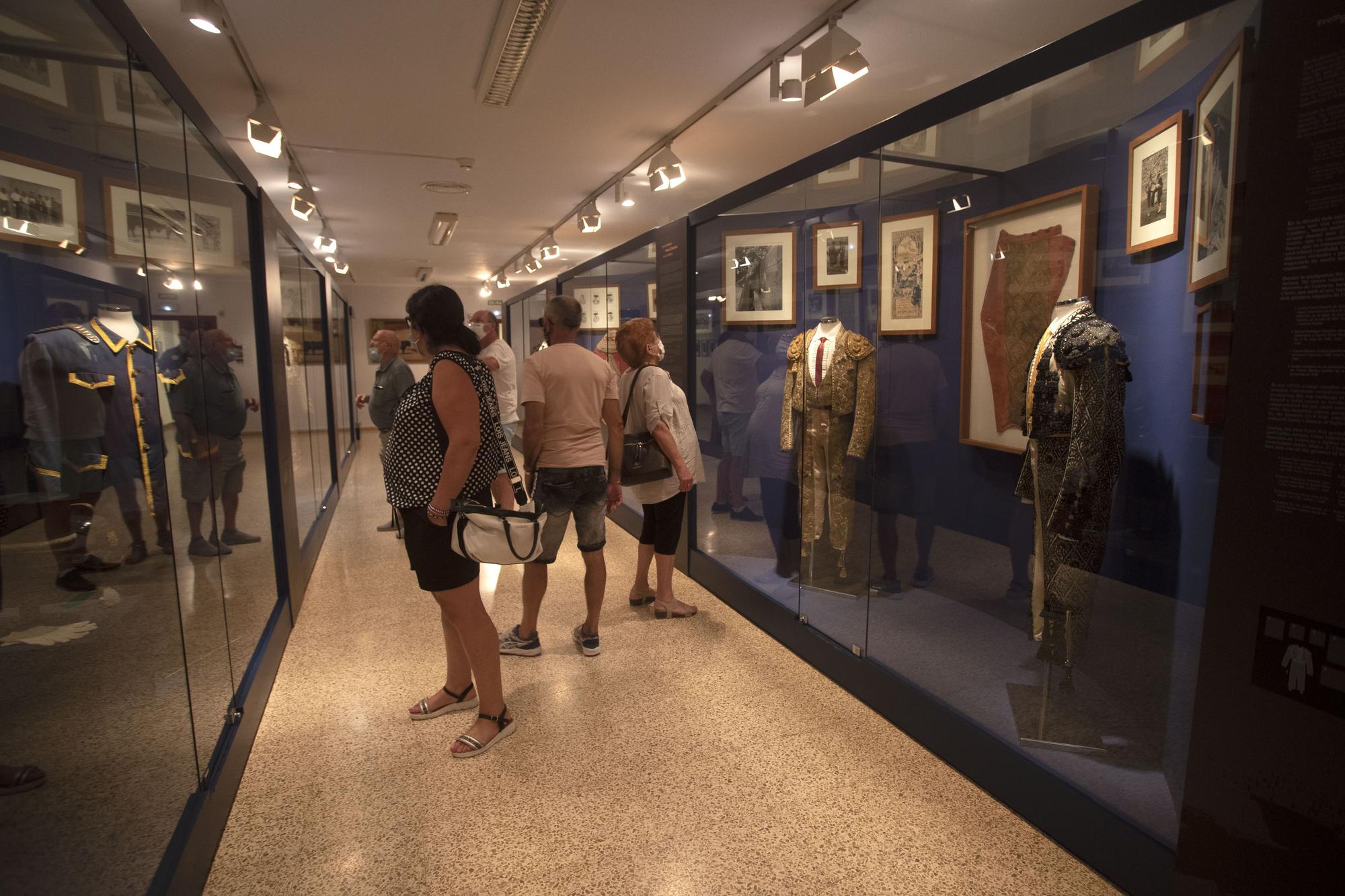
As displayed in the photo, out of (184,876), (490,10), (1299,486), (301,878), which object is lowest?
(301,878)

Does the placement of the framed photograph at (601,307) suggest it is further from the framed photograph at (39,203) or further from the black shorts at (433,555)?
the framed photograph at (39,203)

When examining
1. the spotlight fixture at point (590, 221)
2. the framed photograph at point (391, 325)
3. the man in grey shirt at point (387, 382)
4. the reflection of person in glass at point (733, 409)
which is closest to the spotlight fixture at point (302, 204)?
→ the man in grey shirt at point (387, 382)

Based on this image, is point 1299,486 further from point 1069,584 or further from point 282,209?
point 282,209

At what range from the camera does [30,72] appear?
1192 millimetres

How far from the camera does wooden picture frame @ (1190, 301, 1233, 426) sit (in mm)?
1687

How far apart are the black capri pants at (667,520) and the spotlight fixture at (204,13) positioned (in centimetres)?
292

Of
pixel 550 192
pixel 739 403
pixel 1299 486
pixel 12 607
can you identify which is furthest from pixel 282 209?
pixel 1299 486

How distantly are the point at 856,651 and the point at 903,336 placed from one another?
1.37 meters

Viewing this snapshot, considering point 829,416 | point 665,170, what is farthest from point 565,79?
point 829,416

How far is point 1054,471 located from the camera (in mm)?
2193

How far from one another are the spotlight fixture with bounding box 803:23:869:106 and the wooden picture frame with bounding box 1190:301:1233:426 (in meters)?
2.09

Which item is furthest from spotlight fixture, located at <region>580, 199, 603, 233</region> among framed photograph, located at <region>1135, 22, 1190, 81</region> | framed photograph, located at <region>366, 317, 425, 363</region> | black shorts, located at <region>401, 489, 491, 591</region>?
framed photograph, located at <region>366, 317, 425, 363</region>

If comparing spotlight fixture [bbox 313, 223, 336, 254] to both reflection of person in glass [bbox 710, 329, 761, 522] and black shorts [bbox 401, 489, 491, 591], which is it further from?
black shorts [bbox 401, 489, 491, 591]

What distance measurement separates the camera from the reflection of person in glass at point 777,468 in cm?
381
